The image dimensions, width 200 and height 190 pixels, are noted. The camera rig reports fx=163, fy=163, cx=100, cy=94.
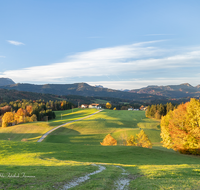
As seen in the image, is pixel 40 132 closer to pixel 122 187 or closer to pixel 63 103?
pixel 122 187

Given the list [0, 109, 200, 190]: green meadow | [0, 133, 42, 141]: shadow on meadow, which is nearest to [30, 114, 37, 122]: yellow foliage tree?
[0, 109, 200, 190]: green meadow

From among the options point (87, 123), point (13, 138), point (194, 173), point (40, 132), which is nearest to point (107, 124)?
point (87, 123)

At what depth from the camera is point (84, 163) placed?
22.3m

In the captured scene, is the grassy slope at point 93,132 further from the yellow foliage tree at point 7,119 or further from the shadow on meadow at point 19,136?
the yellow foliage tree at point 7,119

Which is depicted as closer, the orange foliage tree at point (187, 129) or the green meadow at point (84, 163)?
the green meadow at point (84, 163)

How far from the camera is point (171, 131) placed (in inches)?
1566

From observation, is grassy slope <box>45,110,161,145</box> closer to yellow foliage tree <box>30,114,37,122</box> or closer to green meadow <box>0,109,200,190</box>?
green meadow <box>0,109,200,190</box>

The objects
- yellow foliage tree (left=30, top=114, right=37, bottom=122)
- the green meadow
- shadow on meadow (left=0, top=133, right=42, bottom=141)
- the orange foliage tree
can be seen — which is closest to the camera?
the green meadow

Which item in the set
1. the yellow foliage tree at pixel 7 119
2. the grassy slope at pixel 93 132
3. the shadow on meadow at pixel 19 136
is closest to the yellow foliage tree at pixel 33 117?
the yellow foliage tree at pixel 7 119

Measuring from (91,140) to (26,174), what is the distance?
61.3 metres

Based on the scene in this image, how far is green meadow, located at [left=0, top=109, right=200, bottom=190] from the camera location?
12.4m

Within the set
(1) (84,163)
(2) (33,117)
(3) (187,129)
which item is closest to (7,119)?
(2) (33,117)

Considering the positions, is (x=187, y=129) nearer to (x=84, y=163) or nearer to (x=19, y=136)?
(x=84, y=163)

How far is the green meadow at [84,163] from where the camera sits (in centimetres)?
1235
